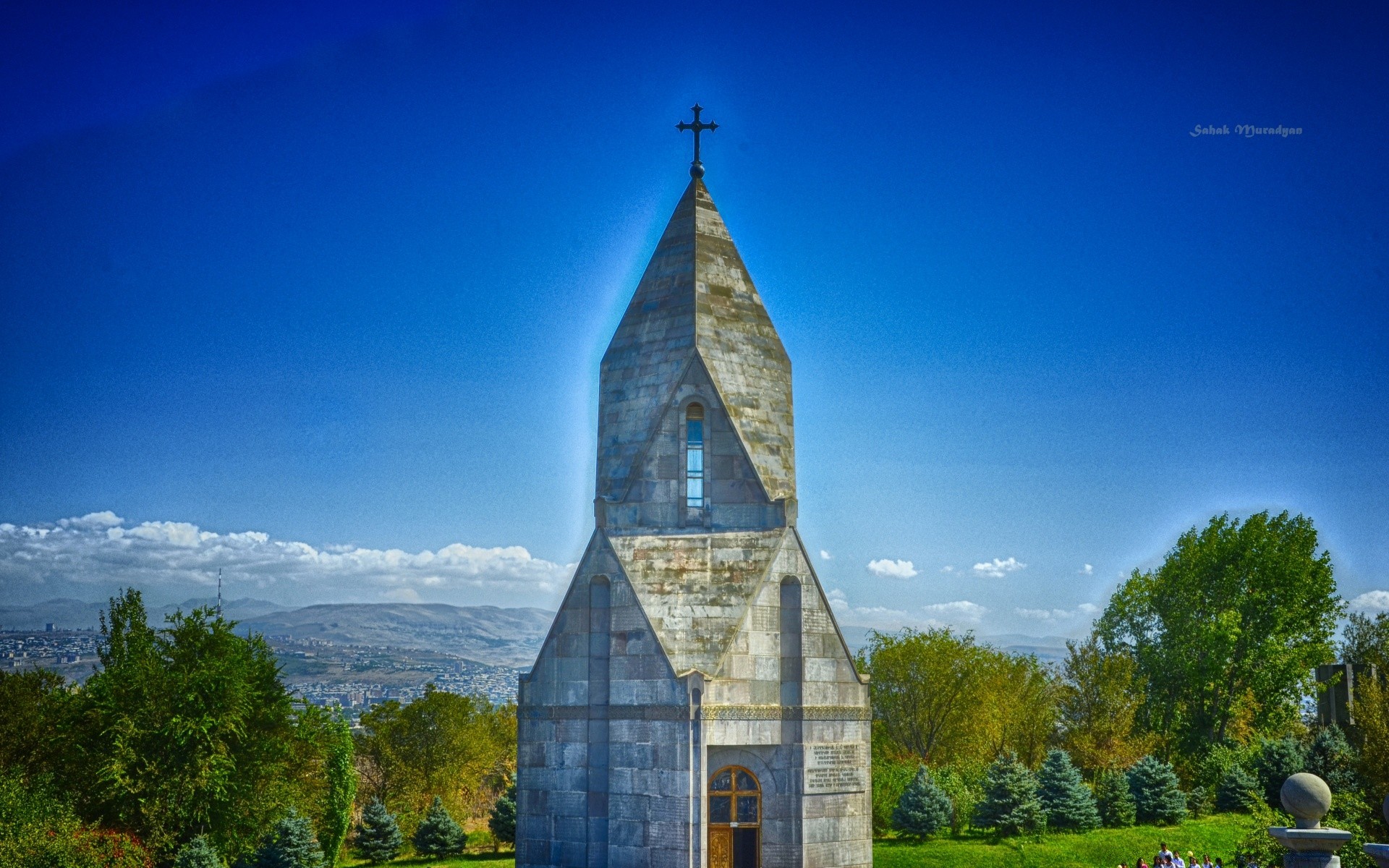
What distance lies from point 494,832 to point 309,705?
282 inches

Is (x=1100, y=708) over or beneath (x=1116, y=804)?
over

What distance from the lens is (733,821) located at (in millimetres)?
22438

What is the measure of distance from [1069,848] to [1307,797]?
19771 millimetres

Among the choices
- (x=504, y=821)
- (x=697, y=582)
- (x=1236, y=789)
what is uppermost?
(x=697, y=582)

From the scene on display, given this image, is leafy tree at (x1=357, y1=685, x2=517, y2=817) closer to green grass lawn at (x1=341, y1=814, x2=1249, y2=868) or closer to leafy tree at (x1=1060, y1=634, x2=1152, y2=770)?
green grass lawn at (x1=341, y1=814, x2=1249, y2=868)

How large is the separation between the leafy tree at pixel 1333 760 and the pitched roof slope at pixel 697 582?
820 inches

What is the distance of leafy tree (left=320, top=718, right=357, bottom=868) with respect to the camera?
1390 inches

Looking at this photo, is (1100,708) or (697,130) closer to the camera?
(697,130)

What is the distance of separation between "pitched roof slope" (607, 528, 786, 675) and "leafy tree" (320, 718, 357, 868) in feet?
54.2

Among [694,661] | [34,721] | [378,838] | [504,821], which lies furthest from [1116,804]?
[34,721]

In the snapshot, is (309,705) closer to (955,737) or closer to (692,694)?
(692,694)

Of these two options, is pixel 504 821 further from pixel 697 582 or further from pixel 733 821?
pixel 697 582

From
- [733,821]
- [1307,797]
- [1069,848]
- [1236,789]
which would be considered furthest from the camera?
[1236,789]

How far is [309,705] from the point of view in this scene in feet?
117
